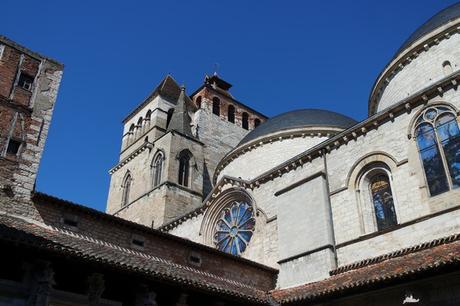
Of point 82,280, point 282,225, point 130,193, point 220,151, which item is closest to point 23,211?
point 82,280

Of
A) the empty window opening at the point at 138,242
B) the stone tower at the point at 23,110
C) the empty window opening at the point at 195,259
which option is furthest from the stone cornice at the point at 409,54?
the stone tower at the point at 23,110

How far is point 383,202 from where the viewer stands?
13.4 meters

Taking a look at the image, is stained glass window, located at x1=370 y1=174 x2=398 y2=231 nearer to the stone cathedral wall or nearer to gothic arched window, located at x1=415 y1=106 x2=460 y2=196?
gothic arched window, located at x1=415 y1=106 x2=460 y2=196

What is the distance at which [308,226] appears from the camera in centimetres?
1435

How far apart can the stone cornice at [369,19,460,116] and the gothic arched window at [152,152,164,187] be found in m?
13.6

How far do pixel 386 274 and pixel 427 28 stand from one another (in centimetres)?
1107

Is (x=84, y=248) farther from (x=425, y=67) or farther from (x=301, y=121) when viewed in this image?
(x=301, y=121)

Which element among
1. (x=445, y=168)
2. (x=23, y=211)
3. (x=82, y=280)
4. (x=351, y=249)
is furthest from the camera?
(x=351, y=249)

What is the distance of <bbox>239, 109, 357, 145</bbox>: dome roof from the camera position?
21594 mm

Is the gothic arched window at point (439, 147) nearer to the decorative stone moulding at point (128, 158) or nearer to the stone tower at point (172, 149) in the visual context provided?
the stone tower at point (172, 149)

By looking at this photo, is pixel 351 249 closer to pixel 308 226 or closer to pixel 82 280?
pixel 308 226

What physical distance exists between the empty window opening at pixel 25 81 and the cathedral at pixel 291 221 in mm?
58

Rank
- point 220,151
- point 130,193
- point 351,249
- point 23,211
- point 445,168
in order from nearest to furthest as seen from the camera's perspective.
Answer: point 23,211 → point 445,168 → point 351,249 → point 130,193 → point 220,151

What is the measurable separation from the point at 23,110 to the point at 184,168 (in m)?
14.6
